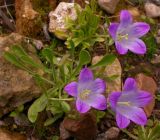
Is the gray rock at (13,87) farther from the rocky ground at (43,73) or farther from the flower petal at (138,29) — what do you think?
the flower petal at (138,29)

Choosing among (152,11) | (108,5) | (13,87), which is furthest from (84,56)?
(152,11)

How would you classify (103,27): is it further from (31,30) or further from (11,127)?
(11,127)

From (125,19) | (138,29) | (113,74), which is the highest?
(125,19)

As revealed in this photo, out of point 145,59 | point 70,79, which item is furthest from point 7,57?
point 145,59

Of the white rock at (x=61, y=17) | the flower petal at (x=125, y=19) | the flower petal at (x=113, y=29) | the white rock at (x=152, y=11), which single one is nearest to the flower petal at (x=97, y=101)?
the flower petal at (x=113, y=29)

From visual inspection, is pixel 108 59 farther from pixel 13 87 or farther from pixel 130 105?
pixel 13 87

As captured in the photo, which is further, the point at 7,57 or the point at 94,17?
the point at 94,17

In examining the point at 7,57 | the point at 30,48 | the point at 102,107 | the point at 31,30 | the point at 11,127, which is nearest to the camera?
the point at 102,107

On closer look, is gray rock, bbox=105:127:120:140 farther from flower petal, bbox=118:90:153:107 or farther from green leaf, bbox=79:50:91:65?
Answer: green leaf, bbox=79:50:91:65

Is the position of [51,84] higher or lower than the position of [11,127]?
higher
